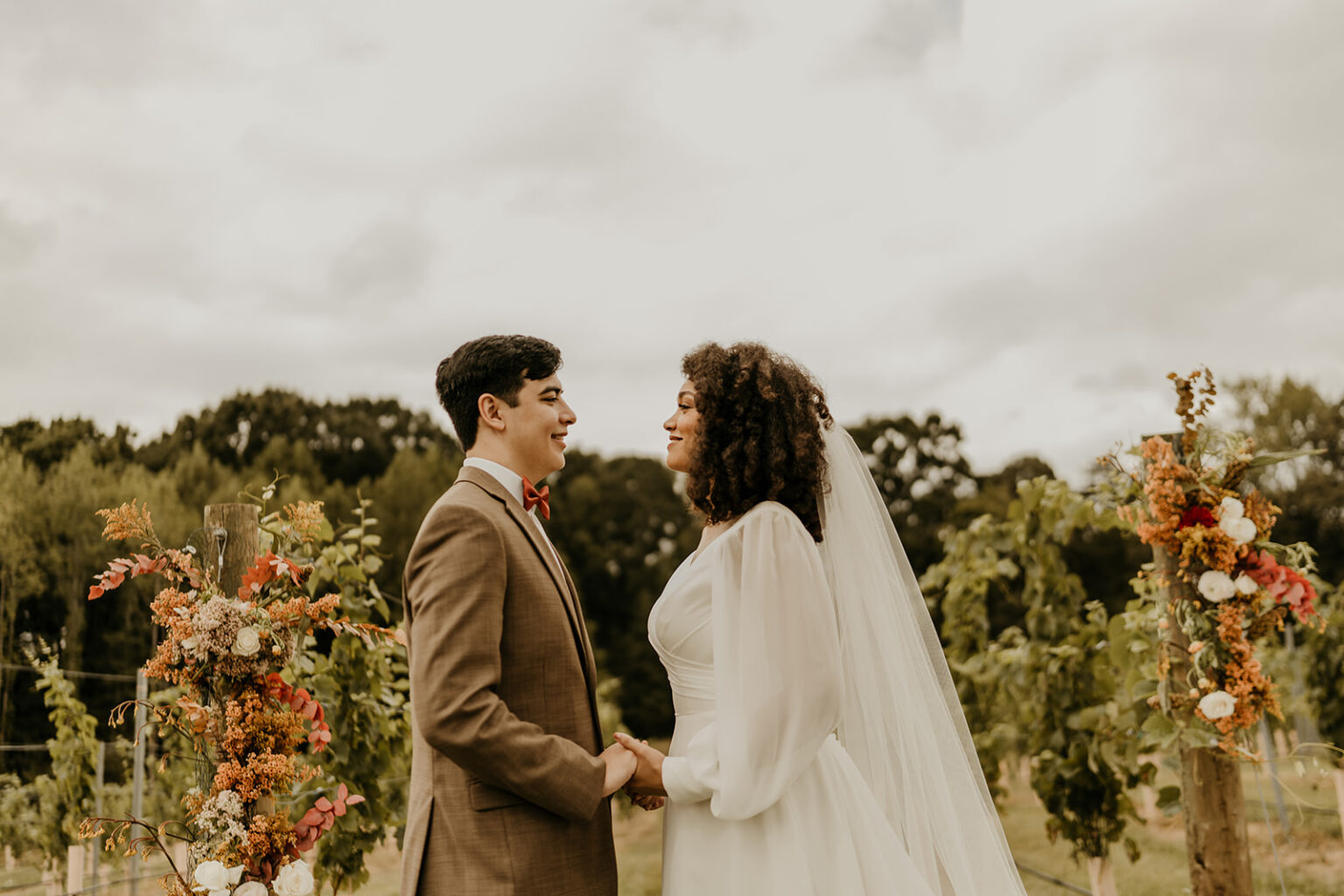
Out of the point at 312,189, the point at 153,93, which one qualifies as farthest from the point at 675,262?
the point at 153,93

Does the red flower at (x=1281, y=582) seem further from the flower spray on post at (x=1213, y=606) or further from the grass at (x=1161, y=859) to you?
the grass at (x=1161, y=859)

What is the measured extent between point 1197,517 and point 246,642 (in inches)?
129

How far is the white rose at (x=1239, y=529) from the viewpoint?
3.15m

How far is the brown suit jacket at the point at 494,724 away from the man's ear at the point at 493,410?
204 millimetres

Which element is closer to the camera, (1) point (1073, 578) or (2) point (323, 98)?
(1) point (1073, 578)

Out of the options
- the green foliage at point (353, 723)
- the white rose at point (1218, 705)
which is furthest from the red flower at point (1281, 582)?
the green foliage at point (353, 723)

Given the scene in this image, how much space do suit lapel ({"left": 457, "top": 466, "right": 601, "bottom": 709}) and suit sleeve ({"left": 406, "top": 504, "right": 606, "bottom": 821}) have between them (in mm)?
144

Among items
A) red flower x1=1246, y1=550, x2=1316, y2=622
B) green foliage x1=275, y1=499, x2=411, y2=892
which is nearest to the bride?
red flower x1=1246, y1=550, x2=1316, y2=622

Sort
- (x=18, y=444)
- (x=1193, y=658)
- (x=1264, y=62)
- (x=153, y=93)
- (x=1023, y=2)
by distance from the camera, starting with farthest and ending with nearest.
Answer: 1. (x=1264, y=62)
2. (x=1023, y=2)
3. (x=153, y=93)
4. (x=18, y=444)
5. (x=1193, y=658)

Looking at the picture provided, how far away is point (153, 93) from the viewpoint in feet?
19.3

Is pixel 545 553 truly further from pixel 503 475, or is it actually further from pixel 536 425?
pixel 536 425

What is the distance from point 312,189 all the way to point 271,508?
116 inches

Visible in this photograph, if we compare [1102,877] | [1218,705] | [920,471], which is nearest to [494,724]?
[1218,705]

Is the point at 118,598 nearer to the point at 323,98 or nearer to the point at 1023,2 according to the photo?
the point at 323,98
